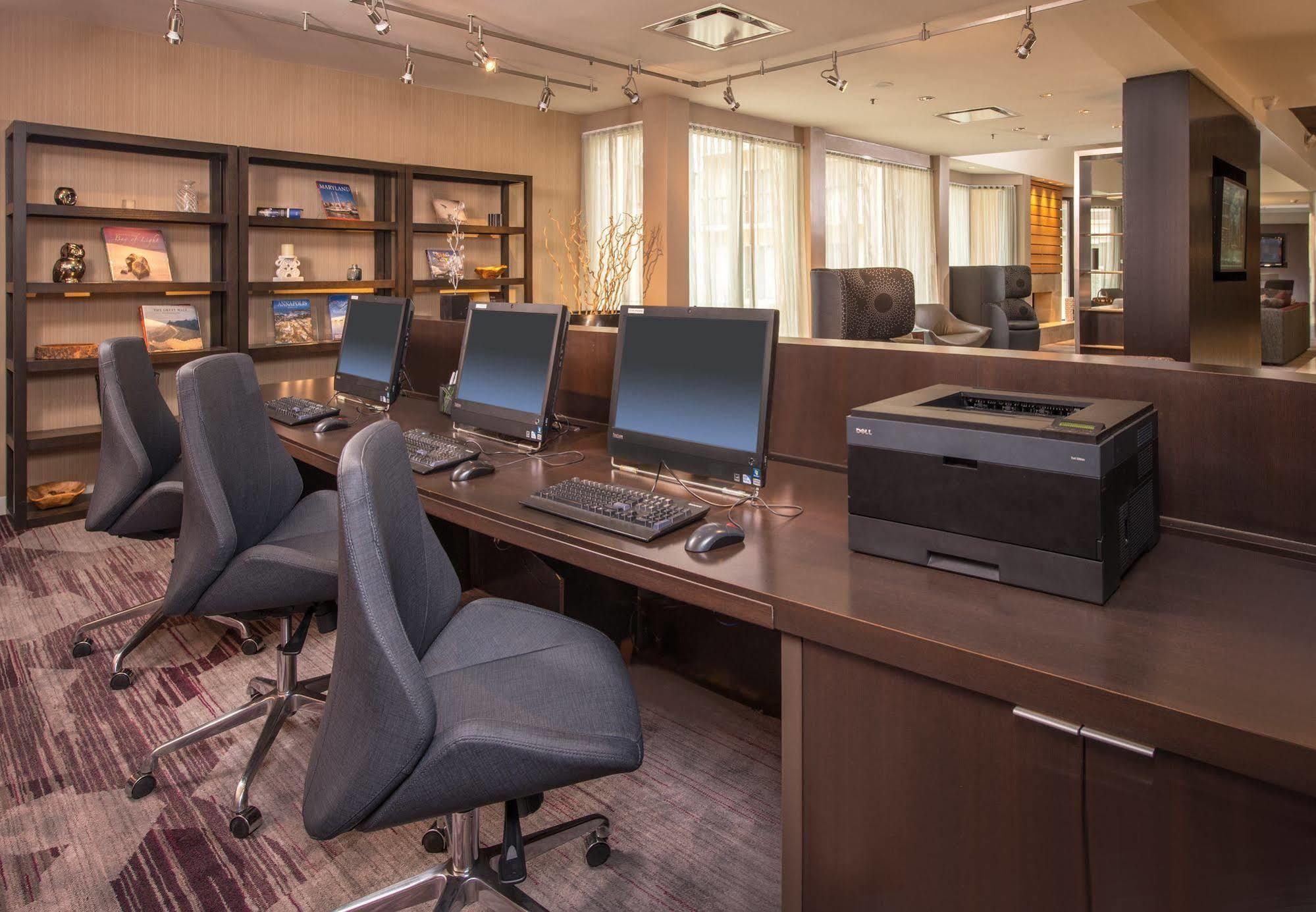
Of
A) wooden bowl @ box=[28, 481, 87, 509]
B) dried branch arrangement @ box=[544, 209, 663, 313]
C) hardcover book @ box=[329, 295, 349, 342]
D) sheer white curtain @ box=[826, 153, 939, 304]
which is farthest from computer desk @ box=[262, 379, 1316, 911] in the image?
sheer white curtain @ box=[826, 153, 939, 304]

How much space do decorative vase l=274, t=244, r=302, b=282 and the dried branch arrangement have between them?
1960mm

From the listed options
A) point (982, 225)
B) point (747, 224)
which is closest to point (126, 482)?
point (747, 224)

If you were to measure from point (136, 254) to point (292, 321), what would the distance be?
0.96 meters

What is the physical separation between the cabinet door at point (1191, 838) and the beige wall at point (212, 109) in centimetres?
539

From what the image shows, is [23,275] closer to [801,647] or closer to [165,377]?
[165,377]

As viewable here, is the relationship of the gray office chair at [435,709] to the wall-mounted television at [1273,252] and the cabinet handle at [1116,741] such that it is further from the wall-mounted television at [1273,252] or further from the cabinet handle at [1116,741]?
the wall-mounted television at [1273,252]

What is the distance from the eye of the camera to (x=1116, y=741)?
1028 millimetres

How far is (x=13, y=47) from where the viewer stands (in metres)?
4.53

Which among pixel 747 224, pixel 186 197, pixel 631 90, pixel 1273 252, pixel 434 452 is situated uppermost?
pixel 1273 252

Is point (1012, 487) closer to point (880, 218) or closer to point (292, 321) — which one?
point (292, 321)

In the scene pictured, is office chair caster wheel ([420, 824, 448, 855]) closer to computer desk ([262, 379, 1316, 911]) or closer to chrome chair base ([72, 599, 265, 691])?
computer desk ([262, 379, 1316, 911])

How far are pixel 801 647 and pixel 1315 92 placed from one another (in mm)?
8666

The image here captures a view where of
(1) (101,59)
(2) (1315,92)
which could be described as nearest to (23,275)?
(1) (101,59)

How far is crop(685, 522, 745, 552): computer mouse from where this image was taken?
1582mm
